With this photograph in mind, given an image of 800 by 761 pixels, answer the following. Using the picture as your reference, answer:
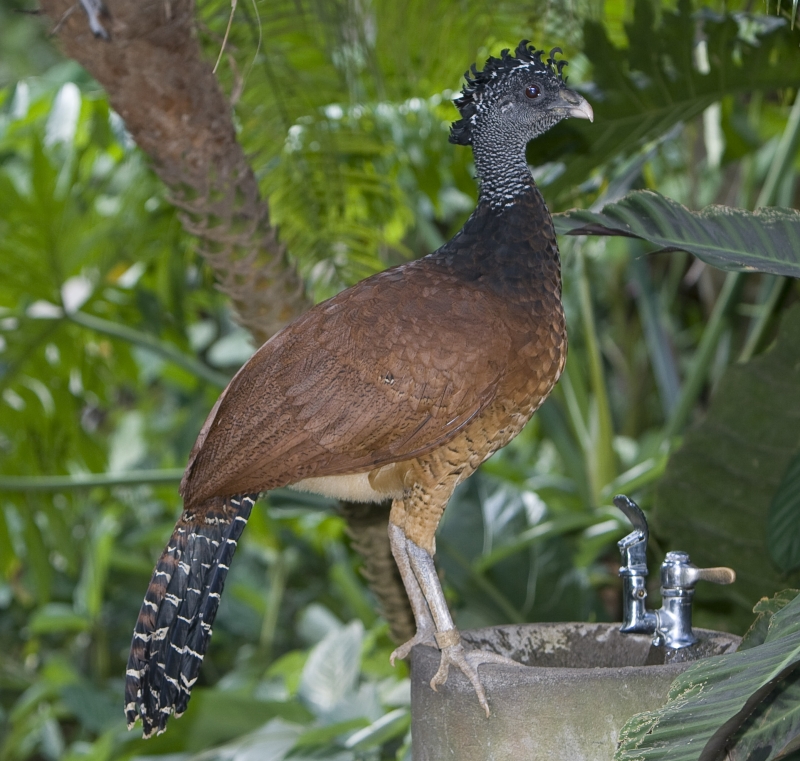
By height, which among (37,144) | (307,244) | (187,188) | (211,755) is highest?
(37,144)

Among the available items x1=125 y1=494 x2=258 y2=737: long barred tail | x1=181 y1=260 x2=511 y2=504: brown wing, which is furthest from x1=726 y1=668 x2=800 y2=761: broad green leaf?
x1=125 y1=494 x2=258 y2=737: long barred tail

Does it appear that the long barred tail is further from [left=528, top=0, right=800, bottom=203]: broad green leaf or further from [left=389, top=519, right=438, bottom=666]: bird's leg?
[left=528, top=0, right=800, bottom=203]: broad green leaf

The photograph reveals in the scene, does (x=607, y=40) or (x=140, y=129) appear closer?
(x=140, y=129)

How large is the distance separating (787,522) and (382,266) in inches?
39.1

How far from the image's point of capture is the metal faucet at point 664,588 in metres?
1.23

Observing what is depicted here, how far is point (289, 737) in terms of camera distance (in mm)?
2047

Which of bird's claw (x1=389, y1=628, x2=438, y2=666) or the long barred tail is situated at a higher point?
the long barred tail

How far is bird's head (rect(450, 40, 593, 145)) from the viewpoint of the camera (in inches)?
48.5

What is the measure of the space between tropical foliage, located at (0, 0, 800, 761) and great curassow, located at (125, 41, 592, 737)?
0.17 metres

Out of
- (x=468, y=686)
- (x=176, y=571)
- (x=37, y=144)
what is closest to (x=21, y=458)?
(x=37, y=144)

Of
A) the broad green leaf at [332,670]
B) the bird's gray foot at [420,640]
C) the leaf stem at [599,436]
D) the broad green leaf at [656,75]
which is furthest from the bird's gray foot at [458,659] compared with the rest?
the leaf stem at [599,436]

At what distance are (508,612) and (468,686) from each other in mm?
1231

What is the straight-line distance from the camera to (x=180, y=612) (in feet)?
3.98

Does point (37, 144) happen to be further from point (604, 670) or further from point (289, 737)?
point (604, 670)
